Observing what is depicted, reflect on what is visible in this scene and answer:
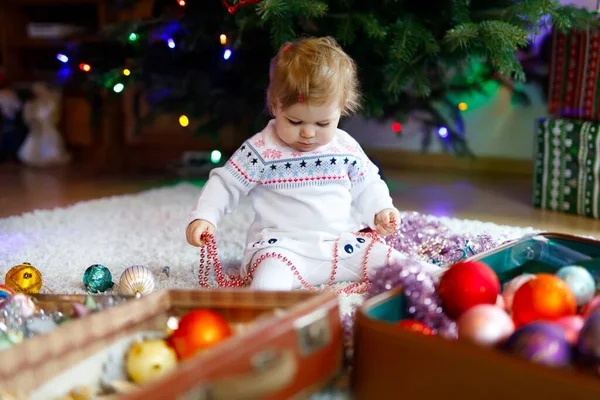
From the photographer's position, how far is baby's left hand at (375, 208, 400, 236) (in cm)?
121

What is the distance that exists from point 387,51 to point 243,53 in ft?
1.69

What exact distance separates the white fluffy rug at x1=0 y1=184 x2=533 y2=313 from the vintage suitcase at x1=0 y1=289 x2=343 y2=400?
0.35 metres

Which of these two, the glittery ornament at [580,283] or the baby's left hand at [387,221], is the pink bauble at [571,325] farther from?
the baby's left hand at [387,221]

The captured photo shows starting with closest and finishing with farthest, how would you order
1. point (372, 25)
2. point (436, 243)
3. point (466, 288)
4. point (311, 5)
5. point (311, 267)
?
point (466, 288) < point (311, 267) < point (436, 243) < point (311, 5) < point (372, 25)

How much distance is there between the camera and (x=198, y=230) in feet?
3.68

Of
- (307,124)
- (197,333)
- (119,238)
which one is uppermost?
(307,124)

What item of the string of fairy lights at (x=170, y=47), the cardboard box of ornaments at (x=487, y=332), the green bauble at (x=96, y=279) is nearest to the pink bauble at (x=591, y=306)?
the cardboard box of ornaments at (x=487, y=332)

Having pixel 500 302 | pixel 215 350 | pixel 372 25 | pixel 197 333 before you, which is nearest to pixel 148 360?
pixel 197 333

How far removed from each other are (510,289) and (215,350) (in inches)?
17.6

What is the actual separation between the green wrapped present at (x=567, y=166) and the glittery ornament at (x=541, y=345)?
1298mm

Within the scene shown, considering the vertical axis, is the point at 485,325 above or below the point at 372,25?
below

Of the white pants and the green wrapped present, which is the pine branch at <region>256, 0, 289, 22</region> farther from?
the green wrapped present

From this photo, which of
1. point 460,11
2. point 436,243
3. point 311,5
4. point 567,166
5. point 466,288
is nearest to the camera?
point 466,288

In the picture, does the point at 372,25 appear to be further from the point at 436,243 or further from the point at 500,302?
the point at 500,302
